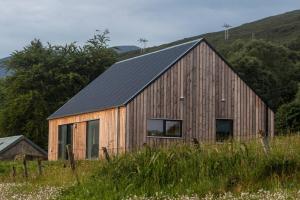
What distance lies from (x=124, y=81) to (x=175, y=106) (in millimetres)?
4091

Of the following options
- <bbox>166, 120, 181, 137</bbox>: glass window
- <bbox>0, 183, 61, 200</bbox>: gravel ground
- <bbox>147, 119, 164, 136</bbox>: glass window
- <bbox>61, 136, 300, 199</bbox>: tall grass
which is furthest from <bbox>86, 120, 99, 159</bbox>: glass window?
<bbox>61, 136, 300, 199</bbox>: tall grass

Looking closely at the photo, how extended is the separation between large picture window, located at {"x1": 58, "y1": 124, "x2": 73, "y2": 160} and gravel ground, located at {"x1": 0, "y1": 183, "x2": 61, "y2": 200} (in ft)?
62.6

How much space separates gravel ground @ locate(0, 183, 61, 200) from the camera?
15.3 meters

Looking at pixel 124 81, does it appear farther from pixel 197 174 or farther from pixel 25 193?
pixel 197 174

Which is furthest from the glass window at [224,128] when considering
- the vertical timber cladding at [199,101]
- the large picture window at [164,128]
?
the large picture window at [164,128]

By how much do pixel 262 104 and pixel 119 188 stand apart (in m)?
21.5

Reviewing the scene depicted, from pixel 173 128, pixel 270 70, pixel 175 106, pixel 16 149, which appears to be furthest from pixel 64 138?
pixel 270 70

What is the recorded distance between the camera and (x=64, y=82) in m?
56.0

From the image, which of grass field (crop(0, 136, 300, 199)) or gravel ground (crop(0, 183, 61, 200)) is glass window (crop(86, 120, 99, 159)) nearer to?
gravel ground (crop(0, 183, 61, 200))

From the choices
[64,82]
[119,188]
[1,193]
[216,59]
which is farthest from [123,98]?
[64,82]

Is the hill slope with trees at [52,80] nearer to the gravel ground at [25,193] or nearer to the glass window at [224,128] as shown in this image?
the glass window at [224,128]

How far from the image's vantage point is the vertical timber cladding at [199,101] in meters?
31.5

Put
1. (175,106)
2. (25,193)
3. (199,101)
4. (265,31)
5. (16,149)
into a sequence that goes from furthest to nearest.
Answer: (265,31) < (16,149) < (199,101) < (175,106) < (25,193)

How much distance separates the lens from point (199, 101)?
1297 inches
